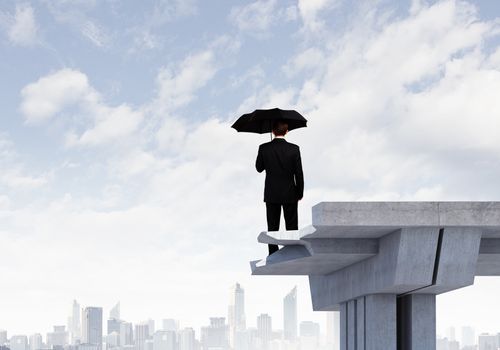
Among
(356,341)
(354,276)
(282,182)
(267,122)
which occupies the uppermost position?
(267,122)

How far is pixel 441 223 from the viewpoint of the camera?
11875 millimetres

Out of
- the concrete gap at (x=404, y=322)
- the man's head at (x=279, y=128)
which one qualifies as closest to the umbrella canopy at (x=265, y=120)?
the man's head at (x=279, y=128)

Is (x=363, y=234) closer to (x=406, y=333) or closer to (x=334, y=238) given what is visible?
(x=334, y=238)

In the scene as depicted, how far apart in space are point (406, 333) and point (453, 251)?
2777mm

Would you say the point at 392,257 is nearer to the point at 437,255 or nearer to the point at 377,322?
the point at 437,255

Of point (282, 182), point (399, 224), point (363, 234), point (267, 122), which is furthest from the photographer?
point (267, 122)

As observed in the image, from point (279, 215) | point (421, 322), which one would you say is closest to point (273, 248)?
point (279, 215)

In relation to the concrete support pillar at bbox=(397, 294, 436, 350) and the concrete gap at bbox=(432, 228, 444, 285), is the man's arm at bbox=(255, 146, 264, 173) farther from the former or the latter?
the concrete gap at bbox=(432, 228, 444, 285)

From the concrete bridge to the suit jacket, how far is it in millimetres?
792

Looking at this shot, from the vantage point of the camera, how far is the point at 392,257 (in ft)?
41.7

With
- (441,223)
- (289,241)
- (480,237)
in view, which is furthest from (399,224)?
(289,241)

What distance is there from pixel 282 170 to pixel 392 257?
245 centimetres

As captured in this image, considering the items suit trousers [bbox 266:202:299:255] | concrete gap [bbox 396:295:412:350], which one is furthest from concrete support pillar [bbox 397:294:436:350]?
suit trousers [bbox 266:202:299:255]

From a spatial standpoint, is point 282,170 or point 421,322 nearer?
point 282,170
